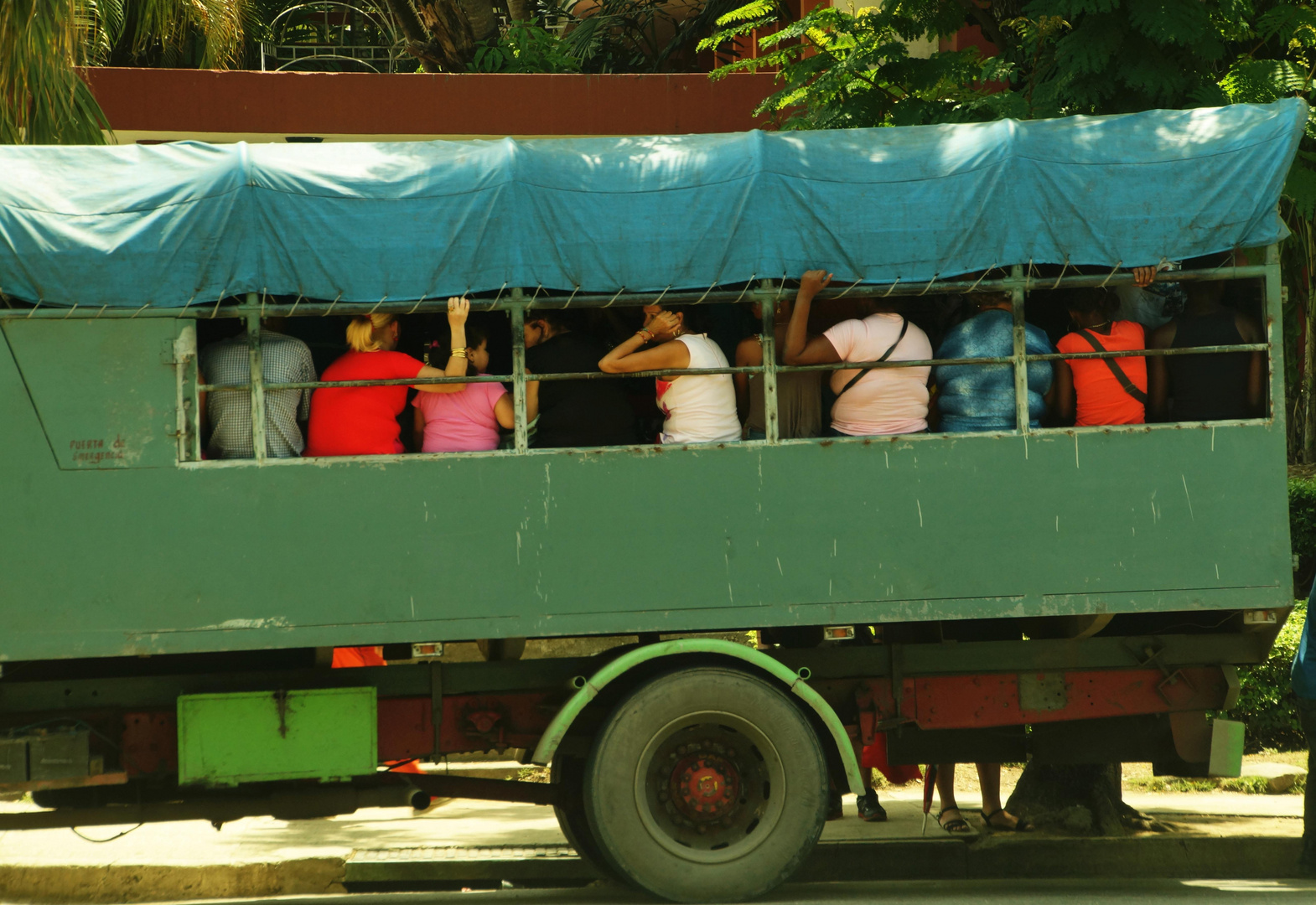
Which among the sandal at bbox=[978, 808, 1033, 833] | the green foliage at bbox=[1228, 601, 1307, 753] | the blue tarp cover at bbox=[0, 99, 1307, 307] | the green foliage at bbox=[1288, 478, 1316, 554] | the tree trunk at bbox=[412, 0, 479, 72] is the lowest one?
the sandal at bbox=[978, 808, 1033, 833]

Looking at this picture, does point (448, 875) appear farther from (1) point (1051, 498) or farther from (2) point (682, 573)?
(1) point (1051, 498)

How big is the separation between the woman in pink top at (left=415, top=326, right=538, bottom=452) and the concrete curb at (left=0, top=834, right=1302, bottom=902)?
2.04 metres

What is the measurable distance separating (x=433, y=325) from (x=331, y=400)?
3.34 feet

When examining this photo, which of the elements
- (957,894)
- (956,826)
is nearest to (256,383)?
(957,894)

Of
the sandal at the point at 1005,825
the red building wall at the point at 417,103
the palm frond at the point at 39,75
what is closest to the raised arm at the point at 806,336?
the sandal at the point at 1005,825

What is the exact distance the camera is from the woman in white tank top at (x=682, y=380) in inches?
201

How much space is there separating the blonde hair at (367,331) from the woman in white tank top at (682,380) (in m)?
0.92

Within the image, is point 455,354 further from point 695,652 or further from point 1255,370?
point 1255,370

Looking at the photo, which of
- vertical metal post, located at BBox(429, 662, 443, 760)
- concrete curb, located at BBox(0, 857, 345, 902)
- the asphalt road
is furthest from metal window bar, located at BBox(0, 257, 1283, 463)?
concrete curb, located at BBox(0, 857, 345, 902)

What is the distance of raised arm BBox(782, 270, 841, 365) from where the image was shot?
4980 mm

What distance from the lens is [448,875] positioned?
5.87 meters

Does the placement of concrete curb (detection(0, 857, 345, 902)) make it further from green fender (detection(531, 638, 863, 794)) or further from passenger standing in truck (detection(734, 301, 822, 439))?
passenger standing in truck (detection(734, 301, 822, 439))

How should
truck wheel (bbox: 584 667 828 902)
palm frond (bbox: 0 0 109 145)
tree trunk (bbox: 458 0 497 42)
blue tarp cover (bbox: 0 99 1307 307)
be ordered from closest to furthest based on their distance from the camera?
1. blue tarp cover (bbox: 0 99 1307 307)
2. truck wheel (bbox: 584 667 828 902)
3. palm frond (bbox: 0 0 109 145)
4. tree trunk (bbox: 458 0 497 42)

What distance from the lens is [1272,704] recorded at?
8070mm
